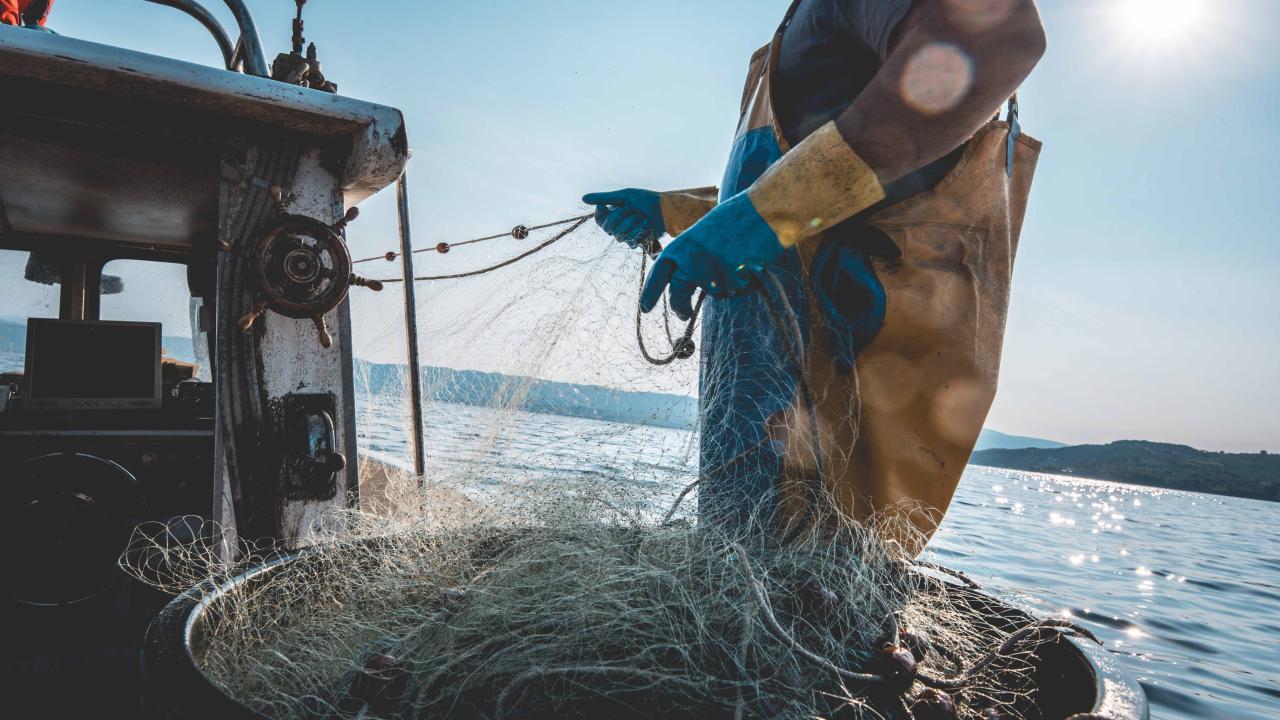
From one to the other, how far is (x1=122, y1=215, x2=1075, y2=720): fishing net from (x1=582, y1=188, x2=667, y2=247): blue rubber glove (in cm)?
42

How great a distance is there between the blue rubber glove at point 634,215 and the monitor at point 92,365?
10.1 ft

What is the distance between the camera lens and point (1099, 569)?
8.79m

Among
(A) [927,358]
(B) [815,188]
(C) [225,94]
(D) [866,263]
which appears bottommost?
(A) [927,358]

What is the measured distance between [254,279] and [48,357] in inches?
89.8

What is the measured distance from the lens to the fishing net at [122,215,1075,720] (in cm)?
90

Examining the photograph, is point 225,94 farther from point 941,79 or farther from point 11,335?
point 11,335

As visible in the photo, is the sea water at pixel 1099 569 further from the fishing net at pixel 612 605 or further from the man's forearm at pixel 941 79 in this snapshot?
the man's forearm at pixel 941 79

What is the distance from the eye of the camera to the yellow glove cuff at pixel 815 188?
1.27 m

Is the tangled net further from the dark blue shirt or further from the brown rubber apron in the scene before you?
the dark blue shirt

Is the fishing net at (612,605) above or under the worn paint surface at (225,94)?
under

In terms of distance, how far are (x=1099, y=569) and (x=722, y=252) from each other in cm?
1025

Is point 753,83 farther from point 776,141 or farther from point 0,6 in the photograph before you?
point 0,6

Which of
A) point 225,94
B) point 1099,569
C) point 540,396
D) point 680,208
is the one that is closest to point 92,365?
point 225,94

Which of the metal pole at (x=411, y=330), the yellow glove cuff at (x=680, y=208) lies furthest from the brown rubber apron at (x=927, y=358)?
the metal pole at (x=411, y=330)
